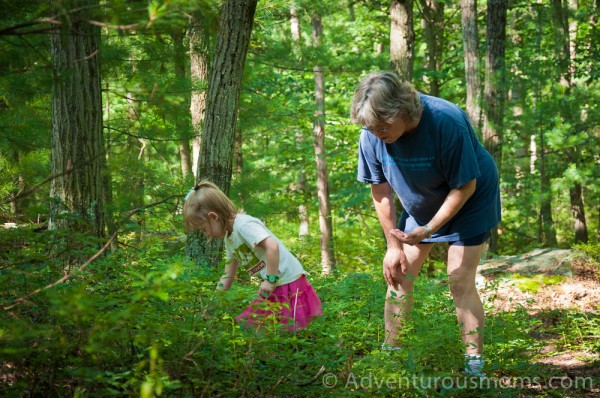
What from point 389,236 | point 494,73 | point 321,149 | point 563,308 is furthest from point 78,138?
point 321,149

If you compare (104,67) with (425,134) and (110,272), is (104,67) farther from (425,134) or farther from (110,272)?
(425,134)

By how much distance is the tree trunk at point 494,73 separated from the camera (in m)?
10.4

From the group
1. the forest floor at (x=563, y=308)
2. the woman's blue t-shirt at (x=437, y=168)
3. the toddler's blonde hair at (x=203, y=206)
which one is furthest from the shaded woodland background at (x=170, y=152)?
the woman's blue t-shirt at (x=437, y=168)

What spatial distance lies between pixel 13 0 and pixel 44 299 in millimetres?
1460

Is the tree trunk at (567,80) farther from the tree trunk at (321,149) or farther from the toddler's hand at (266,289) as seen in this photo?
the toddler's hand at (266,289)

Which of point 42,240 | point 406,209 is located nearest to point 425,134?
point 406,209

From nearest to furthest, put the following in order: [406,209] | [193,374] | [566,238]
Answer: [193,374] < [406,209] < [566,238]

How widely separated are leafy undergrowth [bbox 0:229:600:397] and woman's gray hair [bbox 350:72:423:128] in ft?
3.82

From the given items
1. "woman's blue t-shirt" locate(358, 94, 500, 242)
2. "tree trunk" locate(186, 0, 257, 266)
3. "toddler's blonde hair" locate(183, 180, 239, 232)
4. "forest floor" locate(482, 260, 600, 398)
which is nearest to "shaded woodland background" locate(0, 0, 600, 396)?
"tree trunk" locate(186, 0, 257, 266)

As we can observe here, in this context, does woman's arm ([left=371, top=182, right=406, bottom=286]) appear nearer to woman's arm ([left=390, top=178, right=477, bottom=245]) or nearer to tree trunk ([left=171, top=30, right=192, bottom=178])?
woman's arm ([left=390, top=178, right=477, bottom=245])

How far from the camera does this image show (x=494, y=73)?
1044 centimetres

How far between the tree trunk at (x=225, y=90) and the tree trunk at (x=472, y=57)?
6.38 m

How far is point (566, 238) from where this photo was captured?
1781cm

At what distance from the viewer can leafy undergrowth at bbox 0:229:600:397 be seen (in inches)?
91.8
